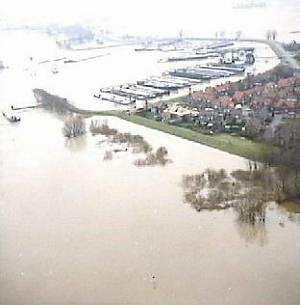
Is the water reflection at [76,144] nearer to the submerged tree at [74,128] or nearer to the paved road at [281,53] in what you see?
the submerged tree at [74,128]

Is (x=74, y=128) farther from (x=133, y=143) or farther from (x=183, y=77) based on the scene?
(x=183, y=77)

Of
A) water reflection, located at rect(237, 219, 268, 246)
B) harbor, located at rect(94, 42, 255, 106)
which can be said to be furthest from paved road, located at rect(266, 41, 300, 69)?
water reflection, located at rect(237, 219, 268, 246)

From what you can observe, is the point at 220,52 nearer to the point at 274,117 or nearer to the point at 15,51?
the point at 15,51

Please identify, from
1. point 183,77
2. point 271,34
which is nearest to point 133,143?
point 183,77

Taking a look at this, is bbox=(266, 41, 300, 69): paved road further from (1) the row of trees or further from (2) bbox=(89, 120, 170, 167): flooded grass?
(2) bbox=(89, 120, 170, 167): flooded grass

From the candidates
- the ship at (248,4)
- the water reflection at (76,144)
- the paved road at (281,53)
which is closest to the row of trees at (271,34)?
the paved road at (281,53)

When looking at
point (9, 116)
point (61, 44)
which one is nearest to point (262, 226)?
point (9, 116)

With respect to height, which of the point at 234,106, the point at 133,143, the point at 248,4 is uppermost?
the point at 248,4

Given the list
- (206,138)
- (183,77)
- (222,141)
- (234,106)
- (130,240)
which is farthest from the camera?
(183,77)
